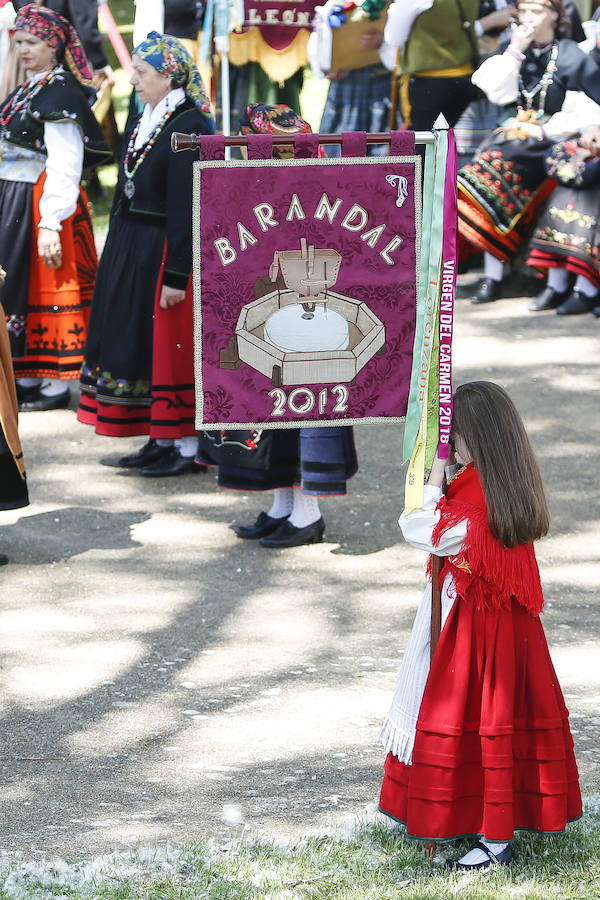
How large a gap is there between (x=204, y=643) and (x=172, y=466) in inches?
82.1

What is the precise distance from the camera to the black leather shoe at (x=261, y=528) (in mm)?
6227

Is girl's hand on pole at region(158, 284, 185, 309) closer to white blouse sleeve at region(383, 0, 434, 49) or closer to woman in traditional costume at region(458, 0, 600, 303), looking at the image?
woman in traditional costume at region(458, 0, 600, 303)

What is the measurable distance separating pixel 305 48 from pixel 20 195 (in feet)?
13.6

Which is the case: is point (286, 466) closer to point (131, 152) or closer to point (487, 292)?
point (131, 152)

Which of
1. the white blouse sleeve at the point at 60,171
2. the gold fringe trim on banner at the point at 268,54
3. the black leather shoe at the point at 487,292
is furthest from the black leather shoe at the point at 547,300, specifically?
the white blouse sleeve at the point at 60,171

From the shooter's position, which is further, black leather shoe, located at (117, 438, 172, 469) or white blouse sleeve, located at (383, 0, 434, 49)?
white blouse sleeve, located at (383, 0, 434, 49)

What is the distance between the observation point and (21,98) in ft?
23.7

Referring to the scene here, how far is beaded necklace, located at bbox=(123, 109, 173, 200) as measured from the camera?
644cm

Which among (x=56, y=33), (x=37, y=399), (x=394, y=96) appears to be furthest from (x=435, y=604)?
(x=394, y=96)

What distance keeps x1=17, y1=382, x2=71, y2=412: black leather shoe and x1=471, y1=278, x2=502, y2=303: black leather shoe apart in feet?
10.5

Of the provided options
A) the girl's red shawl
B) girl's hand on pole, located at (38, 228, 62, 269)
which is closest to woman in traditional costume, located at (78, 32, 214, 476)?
girl's hand on pole, located at (38, 228, 62, 269)

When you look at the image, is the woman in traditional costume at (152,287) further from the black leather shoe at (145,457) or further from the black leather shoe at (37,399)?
the black leather shoe at (37,399)

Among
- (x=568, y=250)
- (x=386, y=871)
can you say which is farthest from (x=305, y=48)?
(x=386, y=871)

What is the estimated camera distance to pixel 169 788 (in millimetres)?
4047
